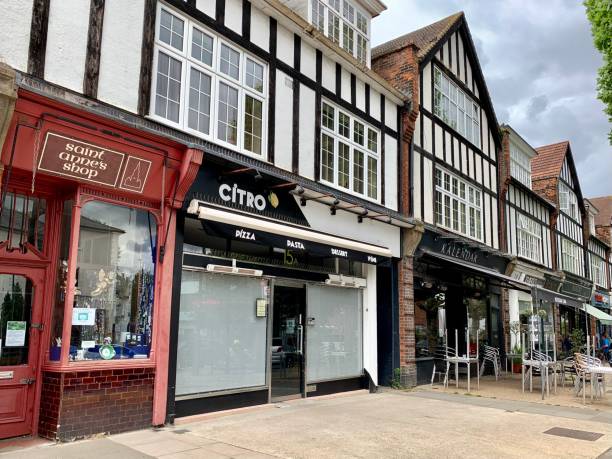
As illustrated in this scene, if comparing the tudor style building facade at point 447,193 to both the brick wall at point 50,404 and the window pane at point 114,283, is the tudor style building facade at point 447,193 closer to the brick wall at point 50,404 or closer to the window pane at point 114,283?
the window pane at point 114,283

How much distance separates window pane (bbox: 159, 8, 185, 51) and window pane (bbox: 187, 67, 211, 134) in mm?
455

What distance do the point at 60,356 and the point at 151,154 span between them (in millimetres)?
2861

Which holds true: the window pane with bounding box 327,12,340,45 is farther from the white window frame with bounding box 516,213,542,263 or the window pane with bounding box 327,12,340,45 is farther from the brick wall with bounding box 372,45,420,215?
the white window frame with bounding box 516,213,542,263

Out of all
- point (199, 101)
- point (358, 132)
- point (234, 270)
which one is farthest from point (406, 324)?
point (199, 101)

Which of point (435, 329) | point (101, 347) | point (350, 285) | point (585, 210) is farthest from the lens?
point (585, 210)

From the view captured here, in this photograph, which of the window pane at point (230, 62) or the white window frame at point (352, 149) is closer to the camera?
the window pane at point (230, 62)

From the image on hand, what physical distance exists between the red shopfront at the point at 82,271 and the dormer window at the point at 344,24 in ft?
18.8

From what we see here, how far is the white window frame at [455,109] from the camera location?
625 inches

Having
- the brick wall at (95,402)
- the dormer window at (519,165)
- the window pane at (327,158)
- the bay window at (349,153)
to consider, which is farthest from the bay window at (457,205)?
the brick wall at (95,402)

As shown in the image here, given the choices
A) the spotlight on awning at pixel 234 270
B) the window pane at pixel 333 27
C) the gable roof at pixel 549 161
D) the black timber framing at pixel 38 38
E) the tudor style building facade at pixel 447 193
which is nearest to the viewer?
the black timber framing at pixel 38 38

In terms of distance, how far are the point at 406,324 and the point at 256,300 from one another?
4.86 metres

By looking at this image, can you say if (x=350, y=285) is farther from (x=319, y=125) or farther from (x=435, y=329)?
(x=435, y=329)

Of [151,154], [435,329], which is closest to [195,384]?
[151,154]

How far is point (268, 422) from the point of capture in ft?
26.9
